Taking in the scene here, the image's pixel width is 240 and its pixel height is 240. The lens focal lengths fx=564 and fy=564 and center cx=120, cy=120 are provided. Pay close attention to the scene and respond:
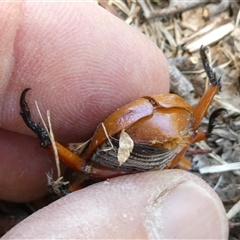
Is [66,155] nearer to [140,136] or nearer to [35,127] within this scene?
[35,127]

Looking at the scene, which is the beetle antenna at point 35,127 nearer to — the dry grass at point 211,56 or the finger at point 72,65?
→ the finger at point 72,65

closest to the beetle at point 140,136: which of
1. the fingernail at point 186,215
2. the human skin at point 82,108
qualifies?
the human skin at point 82,108

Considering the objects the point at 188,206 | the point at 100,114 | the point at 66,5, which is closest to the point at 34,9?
the point at 66,5

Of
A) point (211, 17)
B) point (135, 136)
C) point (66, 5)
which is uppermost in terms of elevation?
point (66, 5)

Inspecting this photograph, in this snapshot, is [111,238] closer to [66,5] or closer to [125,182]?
[125,182]

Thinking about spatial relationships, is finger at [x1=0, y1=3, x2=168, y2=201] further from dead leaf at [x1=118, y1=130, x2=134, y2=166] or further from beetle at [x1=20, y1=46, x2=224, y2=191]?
dead leaf at [x1=118, y1=130, x2=134, y2=166]

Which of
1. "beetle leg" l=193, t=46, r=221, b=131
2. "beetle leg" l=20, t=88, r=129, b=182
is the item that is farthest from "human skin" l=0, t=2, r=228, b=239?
"beetle leg" l=193, t=46, r=221, b=131

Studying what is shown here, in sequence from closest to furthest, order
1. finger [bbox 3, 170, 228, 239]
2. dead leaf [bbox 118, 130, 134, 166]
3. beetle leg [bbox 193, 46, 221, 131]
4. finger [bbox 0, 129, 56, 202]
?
finger [bbox 3, 170, 228, 239]
dead leaf [bbox 118, 130, 134, 166]
beetle leg [bbox 193, 46, 221, 131]
finger [bbox 0, 129, 56, 202]
